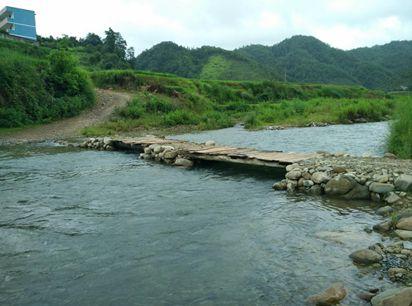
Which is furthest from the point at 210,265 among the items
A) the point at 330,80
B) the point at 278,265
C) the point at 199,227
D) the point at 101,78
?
the point at 330,80

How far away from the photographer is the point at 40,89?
1242 inches

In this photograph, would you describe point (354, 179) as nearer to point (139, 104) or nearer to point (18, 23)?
point (139, 104)

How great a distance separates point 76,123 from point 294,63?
97.7 meters

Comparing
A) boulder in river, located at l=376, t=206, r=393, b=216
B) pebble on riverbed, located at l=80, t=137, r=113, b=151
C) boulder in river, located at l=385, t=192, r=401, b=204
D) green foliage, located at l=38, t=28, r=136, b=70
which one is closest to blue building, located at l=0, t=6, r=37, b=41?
green foliage, located at l=38, t=28, r=136, b=70

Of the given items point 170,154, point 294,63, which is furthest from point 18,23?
point 294,63

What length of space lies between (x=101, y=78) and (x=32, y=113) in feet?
50.5

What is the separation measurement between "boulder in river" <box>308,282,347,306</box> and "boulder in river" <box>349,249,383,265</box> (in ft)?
3.63

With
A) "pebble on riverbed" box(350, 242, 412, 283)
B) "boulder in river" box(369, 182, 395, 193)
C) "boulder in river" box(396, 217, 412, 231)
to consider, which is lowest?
"pebble on riverbed" box(350, 242, 412, 283)

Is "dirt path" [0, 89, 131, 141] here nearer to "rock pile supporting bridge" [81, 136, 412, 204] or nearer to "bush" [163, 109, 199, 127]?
"bush" [163, 109, 199, 127]

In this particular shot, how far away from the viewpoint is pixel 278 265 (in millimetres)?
6488

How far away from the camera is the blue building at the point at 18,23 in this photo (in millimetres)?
65875

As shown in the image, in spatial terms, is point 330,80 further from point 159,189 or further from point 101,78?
point 159,189

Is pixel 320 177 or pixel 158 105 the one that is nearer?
pixel 320 177

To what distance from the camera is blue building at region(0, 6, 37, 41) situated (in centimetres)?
6588
